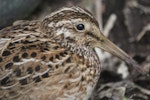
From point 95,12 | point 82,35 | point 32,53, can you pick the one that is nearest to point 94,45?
point 82,35

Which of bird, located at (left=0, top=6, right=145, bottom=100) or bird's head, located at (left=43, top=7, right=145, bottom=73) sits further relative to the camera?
bird's head, located at (left=43, top=7, right=145, bottom=73)

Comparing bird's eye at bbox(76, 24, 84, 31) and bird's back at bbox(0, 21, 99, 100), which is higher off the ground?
bird's eye at bbox(76, 24, 84, 31)

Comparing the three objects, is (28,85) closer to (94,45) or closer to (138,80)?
(94,45)

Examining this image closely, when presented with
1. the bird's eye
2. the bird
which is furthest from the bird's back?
the bird's eye

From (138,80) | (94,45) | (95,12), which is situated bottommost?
(138,80)

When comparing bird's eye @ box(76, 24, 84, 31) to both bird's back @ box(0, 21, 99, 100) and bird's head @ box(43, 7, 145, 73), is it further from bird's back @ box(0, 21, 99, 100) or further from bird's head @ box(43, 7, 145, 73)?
bird's back @ box(0, 21, 99, 100)

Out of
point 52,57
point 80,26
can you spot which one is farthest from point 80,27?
point 52,57

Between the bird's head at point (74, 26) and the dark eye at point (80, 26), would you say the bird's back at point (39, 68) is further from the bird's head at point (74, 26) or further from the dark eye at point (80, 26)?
the dark eye at point (80, 26)

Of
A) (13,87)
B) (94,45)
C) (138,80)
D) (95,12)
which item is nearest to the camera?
(13,87)
